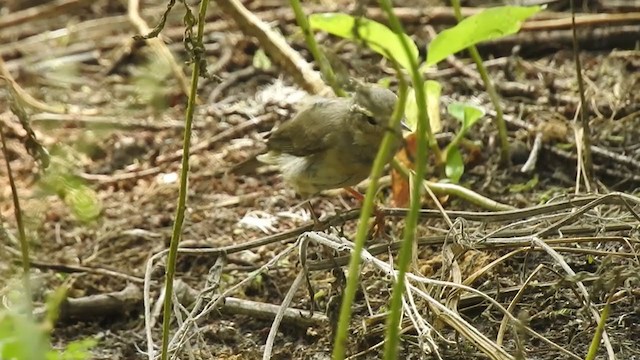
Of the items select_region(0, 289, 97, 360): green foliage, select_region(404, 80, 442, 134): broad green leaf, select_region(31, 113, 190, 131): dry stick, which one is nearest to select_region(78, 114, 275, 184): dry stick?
select_region(31, 113, 190, 131): dry stick

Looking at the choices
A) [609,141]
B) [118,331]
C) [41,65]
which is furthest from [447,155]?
[41,65]

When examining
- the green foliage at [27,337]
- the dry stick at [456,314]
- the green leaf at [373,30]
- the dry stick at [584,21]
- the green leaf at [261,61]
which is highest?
the green leaf at [373,30]

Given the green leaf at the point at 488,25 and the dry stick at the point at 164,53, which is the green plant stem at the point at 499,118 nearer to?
the green leaf at the point at 488,25

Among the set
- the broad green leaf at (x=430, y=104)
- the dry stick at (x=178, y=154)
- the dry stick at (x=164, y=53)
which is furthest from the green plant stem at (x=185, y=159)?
the dry stick at (x=164, y=53)

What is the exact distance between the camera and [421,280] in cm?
214

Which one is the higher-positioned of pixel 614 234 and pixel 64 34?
pixel 64 34

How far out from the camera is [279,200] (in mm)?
4023

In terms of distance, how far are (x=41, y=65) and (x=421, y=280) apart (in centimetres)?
437

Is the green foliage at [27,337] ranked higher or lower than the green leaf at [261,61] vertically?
lower

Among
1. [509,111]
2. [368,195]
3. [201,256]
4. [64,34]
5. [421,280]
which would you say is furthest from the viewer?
[64,34]

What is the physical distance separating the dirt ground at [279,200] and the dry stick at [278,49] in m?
0.26

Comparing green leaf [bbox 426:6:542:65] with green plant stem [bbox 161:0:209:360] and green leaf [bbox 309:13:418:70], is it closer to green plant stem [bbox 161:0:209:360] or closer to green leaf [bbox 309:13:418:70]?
green leaf [bbox 309:13:418:70]

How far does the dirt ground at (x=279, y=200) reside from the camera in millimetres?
2516

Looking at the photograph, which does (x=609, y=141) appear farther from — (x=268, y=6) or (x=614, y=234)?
(x=268, y=6)
